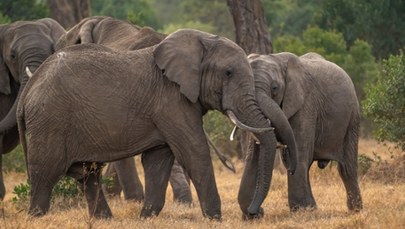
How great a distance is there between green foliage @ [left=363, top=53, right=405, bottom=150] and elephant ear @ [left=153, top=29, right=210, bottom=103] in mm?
4808

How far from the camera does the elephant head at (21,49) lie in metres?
12.3

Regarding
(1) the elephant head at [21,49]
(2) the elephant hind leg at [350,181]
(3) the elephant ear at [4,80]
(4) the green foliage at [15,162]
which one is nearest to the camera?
(2) the elephant hind leg at [350,181]

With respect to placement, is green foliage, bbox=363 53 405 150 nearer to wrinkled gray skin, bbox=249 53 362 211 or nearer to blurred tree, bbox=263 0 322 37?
wrinkled gray skin, bbox=249 53 362 211

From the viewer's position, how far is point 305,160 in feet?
35.2

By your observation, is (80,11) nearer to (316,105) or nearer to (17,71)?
(17,71)

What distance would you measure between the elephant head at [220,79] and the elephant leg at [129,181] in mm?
2542

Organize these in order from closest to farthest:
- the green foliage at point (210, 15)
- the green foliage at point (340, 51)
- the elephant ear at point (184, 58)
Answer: the elephant ear at point (184, 58) < the green foliage at point (340, 51) < the green foliage at point (210, 15)

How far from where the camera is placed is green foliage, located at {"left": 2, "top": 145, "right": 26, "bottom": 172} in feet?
56.1

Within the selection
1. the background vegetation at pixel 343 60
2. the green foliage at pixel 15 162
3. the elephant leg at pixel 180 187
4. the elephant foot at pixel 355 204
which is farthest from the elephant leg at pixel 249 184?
the green foliage at pixel 15 162

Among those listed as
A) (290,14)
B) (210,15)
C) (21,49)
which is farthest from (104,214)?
(210,15)

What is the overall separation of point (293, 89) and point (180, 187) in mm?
2273

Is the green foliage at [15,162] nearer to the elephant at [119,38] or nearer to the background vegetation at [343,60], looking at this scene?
the background vegetation at [343,60]

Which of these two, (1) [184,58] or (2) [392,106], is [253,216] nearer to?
(1) [184,58]

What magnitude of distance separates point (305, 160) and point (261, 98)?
0.92m
